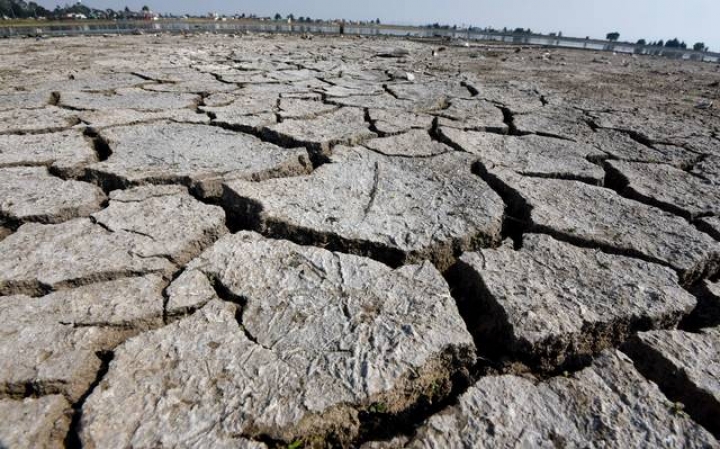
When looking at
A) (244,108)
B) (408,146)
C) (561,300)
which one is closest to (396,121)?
(408,146)

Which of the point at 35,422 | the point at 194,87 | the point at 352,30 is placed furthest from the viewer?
the point at 352,30

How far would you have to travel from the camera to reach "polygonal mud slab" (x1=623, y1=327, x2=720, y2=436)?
0.72m

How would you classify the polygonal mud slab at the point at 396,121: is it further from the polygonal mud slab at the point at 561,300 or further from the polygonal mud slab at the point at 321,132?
the polygonal mud slab at the point at 561,300

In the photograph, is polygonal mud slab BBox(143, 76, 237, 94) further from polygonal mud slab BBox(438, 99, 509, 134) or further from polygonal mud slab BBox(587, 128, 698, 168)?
polygonal mud slab BBox(587, 128, 698, 168)

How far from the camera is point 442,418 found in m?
0.67

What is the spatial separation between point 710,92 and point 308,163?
4.87 m

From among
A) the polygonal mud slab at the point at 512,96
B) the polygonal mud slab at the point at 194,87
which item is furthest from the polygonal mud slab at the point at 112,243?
the polygonal mud slab at the point at 512,96

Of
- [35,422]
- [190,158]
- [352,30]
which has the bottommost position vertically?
[35,422]

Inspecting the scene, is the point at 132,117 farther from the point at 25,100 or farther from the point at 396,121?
the point at 396,121

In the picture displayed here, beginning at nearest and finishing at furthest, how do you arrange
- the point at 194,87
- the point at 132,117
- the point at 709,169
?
1. the point at 709,169
2. the point at 132,117
3. the point at 194,87

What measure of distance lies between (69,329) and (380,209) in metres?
Result: 0.86

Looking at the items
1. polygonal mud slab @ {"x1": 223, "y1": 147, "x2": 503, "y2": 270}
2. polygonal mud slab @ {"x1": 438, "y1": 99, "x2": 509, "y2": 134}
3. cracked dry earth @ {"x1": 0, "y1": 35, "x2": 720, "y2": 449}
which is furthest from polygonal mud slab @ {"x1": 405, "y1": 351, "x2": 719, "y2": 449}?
polygonal mud slab @ {"x1": 438, "y1": 99, "x2": 509, "y2": 134}

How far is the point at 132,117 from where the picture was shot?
2074 mm

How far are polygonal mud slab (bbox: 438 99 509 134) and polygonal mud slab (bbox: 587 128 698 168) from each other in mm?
502
